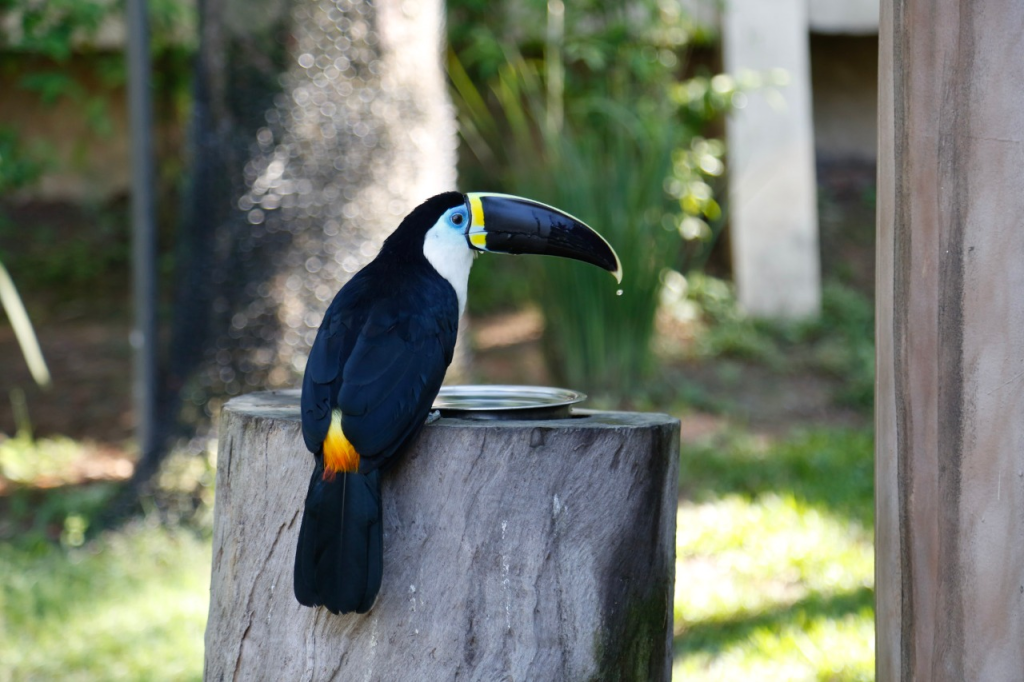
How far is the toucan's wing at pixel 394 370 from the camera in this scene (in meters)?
2.09

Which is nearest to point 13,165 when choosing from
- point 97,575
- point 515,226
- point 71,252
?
point 97,575

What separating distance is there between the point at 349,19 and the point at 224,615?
3298mm

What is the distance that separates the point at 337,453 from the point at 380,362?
212 millimetres

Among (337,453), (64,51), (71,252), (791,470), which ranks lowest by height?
(791,470)

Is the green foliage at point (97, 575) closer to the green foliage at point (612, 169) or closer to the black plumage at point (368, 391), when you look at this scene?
the black plumage at point (368, 391)

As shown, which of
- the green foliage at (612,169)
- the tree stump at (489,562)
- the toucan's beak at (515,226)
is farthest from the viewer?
the green foliage at (612,169)

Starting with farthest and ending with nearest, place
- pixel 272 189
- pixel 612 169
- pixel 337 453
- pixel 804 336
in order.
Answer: pixel 804 336 → pixel 612 169 → pixel 272 189 → pixel 337 453

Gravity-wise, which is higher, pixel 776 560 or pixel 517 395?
pixel 517 395

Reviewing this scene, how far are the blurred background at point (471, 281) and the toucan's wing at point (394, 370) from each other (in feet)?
5.30

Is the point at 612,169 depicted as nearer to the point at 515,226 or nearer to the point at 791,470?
the point at 791,470

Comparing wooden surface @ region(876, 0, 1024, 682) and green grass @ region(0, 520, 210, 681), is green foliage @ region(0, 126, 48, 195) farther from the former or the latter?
wooden surface @ region(876, 0, 1024, 682)

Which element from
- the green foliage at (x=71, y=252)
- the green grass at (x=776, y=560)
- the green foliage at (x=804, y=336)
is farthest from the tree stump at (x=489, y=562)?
the green foliage at (x=71, y=252)

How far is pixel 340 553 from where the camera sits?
6.65 ft

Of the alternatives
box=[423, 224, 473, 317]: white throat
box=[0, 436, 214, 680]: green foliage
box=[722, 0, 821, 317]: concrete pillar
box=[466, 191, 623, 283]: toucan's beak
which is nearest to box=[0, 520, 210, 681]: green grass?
box=[0, 436, 214, 680]: green foliage
